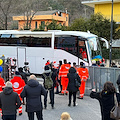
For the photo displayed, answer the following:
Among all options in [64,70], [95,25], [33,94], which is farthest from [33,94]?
[95,25]

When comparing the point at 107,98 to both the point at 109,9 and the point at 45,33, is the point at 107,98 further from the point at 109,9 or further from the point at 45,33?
the point at 109,9

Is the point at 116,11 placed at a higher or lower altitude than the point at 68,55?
higher

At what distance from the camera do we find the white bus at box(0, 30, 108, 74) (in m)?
15.4

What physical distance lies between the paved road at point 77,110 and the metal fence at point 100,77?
0.83m

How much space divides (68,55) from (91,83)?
17.7 feet

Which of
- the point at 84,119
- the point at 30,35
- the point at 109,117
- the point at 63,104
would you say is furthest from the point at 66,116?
the point at 30,35

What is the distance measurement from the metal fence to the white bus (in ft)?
14.9

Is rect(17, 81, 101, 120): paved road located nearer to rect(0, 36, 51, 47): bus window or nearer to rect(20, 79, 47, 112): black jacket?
rect(20, 79, 47, 112): black jacket

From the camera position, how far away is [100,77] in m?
10.1

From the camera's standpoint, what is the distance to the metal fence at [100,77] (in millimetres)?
9578

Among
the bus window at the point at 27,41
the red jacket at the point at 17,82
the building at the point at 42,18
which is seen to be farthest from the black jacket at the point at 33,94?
the building at the point at 42,18

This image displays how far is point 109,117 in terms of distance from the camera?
506cm

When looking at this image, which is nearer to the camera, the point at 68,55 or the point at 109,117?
the point at 109,117

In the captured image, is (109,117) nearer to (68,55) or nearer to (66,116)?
(66,116)
